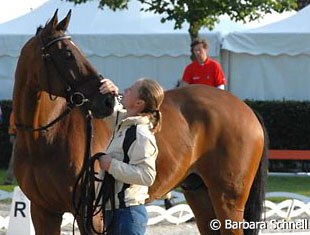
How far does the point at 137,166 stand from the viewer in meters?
3.96

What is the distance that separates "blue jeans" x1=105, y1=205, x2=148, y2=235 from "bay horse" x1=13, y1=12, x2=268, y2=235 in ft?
2.92

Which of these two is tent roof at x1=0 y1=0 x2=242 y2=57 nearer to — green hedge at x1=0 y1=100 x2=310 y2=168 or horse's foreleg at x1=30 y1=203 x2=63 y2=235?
green hedge at x1=0 y1=100 x2=310 y2=168

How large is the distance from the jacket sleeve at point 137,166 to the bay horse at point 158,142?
0.91 m

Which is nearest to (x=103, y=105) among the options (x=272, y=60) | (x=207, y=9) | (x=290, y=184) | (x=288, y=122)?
(x=290, y=184)

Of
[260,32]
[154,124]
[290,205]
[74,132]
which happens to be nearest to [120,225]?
[154,124]

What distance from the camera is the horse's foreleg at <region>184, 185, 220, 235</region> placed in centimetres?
607

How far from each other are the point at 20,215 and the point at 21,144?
2.15 metres

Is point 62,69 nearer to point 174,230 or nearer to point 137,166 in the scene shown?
point 137,166

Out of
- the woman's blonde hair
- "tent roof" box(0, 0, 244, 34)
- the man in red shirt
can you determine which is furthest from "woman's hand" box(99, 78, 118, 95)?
"tent roof" box(0, 0, 244, 34)

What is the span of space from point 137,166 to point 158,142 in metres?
1.65

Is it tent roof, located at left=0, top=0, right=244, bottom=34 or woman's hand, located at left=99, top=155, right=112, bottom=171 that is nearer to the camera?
woman's hand, located at left=99, top=155, right=112, bottom=171

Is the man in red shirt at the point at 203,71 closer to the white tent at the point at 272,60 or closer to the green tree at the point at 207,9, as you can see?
the green tree at the point at 207,9

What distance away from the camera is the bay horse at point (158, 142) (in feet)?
16.9

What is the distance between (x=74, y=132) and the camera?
5.31 meters
